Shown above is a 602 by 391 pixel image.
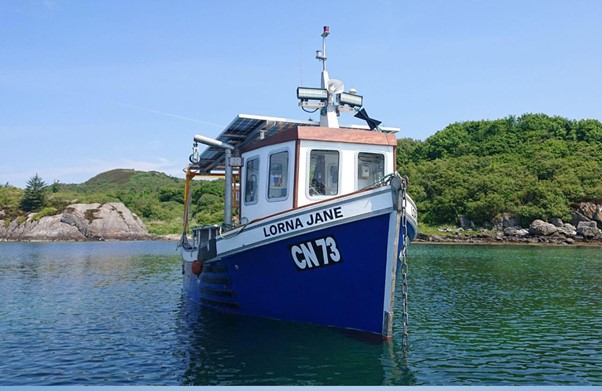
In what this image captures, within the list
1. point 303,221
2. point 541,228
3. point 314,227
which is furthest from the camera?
point 541,228

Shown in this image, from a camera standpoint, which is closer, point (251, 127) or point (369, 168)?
point (369, 168)

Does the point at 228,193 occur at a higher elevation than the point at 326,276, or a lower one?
higher

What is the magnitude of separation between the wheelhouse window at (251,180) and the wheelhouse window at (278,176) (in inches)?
31.9

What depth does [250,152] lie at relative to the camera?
1683cm

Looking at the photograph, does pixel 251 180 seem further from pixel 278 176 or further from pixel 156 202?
pixel 156 202

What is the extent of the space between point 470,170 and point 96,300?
78.1m

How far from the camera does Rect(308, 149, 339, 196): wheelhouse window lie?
15023mm

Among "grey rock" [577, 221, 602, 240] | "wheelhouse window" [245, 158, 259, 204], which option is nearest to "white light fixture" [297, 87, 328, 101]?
"wheelhouse window" [245, 158, 259, 204]

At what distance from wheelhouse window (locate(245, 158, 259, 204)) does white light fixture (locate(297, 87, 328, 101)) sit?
2512 millimetres

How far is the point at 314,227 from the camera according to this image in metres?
13.2

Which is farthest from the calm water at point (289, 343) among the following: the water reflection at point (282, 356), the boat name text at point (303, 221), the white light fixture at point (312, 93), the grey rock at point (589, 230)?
the grey rock at point (589, 230)

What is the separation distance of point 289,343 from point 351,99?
8.21 metres

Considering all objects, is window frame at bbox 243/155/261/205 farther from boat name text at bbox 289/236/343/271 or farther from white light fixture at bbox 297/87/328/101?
boat name text at bbox 289/236/343/271

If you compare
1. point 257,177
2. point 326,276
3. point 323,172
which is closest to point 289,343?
point 326,276
